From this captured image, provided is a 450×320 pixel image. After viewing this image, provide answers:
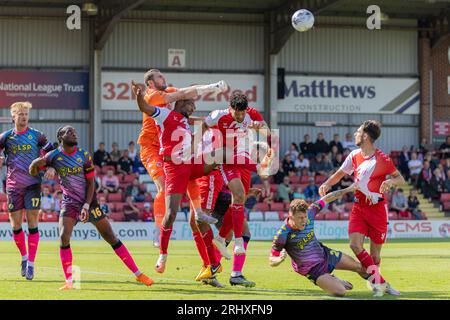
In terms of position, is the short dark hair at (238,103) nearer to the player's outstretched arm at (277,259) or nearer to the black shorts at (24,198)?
the player's outstretched arm at (277,259)

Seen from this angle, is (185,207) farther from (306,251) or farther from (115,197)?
(306,251)

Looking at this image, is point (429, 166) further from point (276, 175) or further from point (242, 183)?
point (242, 183)

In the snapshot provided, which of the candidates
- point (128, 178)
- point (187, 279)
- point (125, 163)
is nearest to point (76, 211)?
point (187, 279)

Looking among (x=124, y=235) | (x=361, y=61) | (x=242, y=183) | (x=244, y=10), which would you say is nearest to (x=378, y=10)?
(x=361, y=61)

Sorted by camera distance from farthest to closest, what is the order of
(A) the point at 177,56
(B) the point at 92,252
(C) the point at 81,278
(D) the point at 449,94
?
(D) the point at 449,94, (A) the point at 177,56, (B) the point at 92,252, (C) the point at 81,278

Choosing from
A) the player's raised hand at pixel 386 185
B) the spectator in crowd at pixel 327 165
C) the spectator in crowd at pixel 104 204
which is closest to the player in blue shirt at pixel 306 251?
the player's raised hand at pixel 386 185

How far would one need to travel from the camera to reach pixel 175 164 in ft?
41.6

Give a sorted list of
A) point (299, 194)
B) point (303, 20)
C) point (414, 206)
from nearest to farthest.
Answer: point (303, 20), point (299, 194), point (414, 206)

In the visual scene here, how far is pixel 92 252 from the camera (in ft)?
71.6

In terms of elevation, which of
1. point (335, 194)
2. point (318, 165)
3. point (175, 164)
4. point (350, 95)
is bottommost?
point (335, 194)

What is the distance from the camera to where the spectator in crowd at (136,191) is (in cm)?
3341

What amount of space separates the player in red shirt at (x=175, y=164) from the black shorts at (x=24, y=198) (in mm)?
2370

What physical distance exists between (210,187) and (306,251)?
2480 millimetres

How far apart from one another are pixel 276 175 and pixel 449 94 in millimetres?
10698
